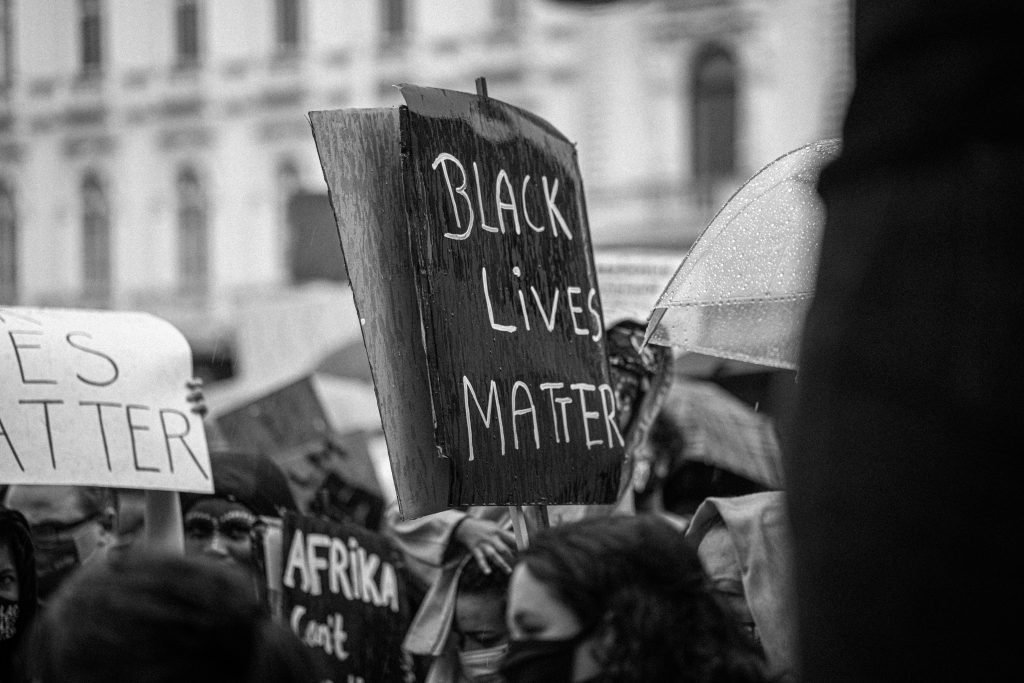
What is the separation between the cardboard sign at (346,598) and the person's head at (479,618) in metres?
0.38

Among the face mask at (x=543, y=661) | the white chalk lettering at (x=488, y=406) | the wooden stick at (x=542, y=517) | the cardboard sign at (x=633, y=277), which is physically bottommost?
the cardboard sign at (x=633, y=277)

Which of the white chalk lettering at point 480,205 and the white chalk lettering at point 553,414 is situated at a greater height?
the white chalk lettering at point 480,205

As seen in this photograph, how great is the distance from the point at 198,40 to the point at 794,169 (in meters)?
24.6

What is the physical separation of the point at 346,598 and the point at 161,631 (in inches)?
79.6

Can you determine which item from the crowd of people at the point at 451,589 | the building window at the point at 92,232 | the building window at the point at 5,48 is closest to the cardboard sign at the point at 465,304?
the crowd of people at the point at 451,589

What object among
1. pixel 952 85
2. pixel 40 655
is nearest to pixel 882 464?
pixel 952 85

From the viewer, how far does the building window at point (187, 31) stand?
2645 centimetres

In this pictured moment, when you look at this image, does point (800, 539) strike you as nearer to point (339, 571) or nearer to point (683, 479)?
point (339, 571)

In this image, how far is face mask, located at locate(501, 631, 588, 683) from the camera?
202 centimetres

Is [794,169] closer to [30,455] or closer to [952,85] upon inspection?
[30,455]

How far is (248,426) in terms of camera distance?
5.88m

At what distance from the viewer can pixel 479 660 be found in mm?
3324

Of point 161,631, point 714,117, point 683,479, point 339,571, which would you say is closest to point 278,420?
point 683,479

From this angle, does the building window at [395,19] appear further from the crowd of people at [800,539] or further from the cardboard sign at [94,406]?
the cardboard sign at [94,406]
